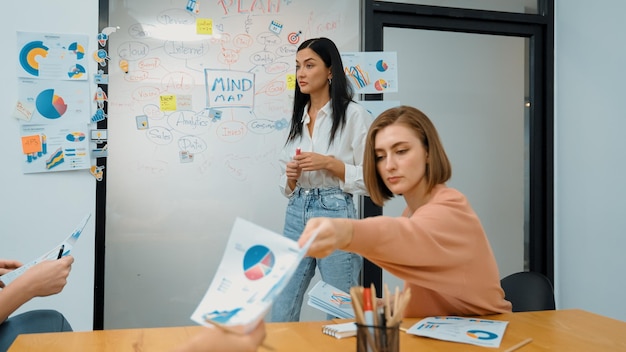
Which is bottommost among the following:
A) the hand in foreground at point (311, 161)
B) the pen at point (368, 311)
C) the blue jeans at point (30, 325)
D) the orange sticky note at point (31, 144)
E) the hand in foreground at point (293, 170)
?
the blue jeans at point (30, 325)

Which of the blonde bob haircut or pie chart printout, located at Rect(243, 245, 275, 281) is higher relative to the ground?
the blonde bob haircut

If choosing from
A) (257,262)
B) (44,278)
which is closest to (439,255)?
(257,262)

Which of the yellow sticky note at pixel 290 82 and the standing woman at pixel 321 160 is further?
the yellow sticky note at pixel 290 82

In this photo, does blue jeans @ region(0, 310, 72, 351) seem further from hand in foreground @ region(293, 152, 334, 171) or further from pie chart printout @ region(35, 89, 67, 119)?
pie chart printout @ region(35, 89, 67, 119)

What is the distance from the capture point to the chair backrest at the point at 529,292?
1.62 metres

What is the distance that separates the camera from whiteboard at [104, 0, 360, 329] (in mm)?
2918

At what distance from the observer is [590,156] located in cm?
353

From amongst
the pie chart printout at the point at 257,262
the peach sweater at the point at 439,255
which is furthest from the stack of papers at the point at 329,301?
the pie chart printout at the point at 257,262

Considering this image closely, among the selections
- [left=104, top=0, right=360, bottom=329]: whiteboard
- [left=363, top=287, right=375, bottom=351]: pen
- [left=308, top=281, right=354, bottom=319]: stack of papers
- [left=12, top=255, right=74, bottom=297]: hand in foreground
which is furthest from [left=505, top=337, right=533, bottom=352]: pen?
[left=104, top=0, right=360, bottom=329]: whiteboard

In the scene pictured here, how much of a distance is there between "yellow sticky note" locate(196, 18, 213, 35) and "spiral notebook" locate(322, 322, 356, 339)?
2097 mm

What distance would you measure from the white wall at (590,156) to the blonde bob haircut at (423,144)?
2.27 m

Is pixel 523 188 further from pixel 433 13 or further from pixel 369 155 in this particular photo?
pixel 369 155

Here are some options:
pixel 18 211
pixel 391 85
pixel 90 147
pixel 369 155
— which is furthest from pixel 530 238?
pixel 18 211

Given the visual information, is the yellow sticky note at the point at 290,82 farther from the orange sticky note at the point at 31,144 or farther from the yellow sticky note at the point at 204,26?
the orange sticky note at the point at 31,144
